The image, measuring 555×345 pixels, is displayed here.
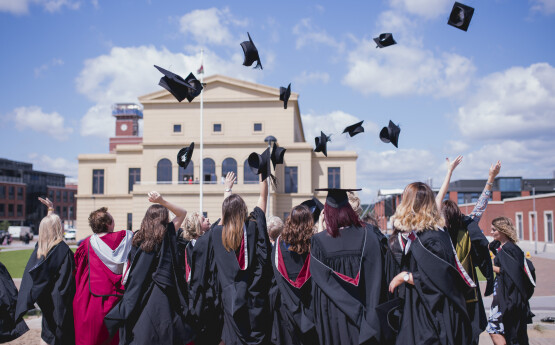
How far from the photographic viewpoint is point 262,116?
45.2 meters

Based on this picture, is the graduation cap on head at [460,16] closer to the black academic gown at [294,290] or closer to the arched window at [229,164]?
the black academic gown at [294,290]

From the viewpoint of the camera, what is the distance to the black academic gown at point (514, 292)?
18.9 feet

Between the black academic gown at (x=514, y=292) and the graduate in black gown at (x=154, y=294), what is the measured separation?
12.8 ft

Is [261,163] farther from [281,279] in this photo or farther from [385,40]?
[385,40]

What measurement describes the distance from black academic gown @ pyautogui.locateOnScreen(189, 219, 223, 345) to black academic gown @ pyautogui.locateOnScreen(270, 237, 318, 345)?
0.73 meters

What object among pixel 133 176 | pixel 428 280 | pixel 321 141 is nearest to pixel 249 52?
pixel 321 141

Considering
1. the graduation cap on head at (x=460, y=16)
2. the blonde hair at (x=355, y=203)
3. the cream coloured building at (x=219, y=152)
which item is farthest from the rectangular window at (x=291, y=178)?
the blonde hair at (x=355, y=203)

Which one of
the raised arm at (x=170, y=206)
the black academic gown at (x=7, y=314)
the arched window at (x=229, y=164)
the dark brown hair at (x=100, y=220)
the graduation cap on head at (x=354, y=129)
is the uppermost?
the arched window at (x=229, y=164)

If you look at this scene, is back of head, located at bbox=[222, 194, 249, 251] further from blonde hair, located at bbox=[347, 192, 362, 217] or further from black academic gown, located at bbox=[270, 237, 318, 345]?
blonde hair, located at bbox=[347, 192, 362, 217]

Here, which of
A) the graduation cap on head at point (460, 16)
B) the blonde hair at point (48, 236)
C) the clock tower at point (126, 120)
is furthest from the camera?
the clock tower at point (126, 120)

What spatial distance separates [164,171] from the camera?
145ft

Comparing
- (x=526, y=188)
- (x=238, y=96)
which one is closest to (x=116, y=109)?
(x=238, y=96)

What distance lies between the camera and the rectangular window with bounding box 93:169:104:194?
4800 cm

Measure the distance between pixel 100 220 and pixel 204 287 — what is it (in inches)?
55.8
